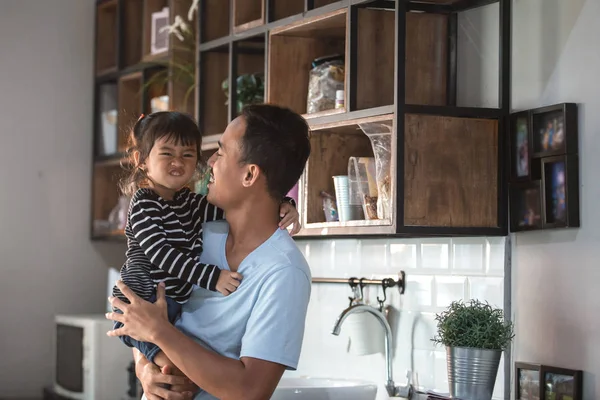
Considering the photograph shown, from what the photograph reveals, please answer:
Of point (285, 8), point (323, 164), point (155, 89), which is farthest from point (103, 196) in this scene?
point (323, 164)

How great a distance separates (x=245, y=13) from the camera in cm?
342

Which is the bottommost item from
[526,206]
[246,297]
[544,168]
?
[246,297]

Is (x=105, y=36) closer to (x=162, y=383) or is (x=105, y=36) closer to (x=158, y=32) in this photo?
(x=158, y=32)

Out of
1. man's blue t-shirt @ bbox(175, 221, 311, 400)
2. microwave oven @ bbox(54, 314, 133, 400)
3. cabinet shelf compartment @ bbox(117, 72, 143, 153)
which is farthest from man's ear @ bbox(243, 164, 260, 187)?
cabinet shelf compartment @ bbox(117, 72, 143, 153)

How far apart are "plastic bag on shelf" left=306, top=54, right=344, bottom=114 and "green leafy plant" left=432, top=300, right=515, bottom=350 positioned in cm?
89

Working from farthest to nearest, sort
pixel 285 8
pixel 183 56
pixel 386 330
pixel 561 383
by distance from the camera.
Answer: pixel 183 56 < pixel 285 8 < pixel 386 330 < pixel 561 383

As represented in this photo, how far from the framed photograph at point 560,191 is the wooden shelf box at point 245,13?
1.30 m

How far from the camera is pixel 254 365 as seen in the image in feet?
6.04

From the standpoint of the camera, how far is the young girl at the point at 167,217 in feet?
6.66

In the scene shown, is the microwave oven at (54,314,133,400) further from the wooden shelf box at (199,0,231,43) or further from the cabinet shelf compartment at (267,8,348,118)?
the cabinet shelf compartment at (267,8,348,118)

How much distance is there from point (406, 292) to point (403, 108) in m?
0.70

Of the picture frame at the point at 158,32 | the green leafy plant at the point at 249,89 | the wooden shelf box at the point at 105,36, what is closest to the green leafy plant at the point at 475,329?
the green leafy plant at the point at 249,89

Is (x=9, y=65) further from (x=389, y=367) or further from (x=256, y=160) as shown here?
(x=256, y=160)

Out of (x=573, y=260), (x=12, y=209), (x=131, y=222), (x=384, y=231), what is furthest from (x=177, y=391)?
(x=12, y=209)
